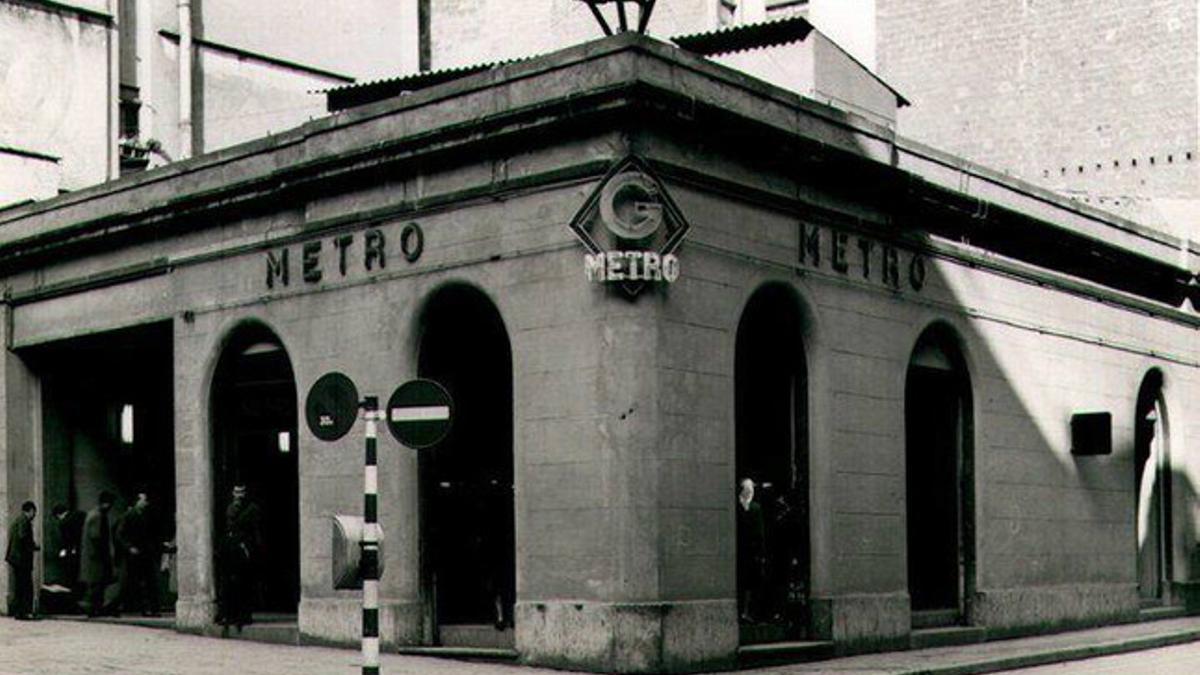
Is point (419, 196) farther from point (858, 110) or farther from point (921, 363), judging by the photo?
point (858, 110)

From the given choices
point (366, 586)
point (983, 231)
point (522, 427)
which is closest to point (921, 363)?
point (983, 231)

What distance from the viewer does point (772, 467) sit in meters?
21.1

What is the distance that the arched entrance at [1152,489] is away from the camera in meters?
28.8

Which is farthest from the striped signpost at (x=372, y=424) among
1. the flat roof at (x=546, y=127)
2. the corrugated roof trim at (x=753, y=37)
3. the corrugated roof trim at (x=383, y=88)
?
the corrugated roof trim at (x=383, y=88)

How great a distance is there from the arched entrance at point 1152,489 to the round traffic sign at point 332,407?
17789 mm

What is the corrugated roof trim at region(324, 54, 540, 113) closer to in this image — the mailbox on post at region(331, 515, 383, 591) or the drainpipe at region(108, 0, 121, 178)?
the drainpipe at region(108, 0, 121, 178)

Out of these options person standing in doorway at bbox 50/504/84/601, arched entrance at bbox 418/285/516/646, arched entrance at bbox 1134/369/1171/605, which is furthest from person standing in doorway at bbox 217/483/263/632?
arched entrance at bbox 1134/369/1171/605

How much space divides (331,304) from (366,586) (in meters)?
8.38

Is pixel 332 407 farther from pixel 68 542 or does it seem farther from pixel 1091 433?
pixel 1091 433

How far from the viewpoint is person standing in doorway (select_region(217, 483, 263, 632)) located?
70.8 ft

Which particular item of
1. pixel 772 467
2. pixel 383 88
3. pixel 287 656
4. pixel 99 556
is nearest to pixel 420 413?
pixel 287 656

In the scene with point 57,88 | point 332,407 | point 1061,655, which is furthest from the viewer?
point 57,88

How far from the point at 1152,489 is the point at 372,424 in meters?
19.1

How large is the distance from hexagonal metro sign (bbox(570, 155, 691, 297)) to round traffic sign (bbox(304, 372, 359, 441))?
413cm
